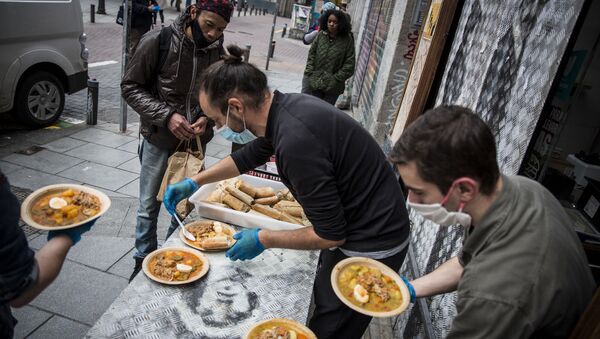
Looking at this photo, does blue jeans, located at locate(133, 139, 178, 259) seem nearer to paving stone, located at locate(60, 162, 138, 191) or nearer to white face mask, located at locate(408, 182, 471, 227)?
paving stone, located at locate(60, 162, 138, 191)

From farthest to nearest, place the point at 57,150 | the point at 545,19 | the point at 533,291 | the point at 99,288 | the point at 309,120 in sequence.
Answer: the point at 57,150 < the point at 99,288 < the point at 545,19 < the point at 309,120 < the point at 533,291

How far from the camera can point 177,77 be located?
9.96 ft

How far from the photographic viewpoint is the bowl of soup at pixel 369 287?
Answer: 1.89 m

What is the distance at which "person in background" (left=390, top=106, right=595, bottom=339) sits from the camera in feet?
4.25

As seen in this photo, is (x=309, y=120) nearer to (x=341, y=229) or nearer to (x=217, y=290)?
(x=341, y=229)

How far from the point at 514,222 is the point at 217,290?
161cm

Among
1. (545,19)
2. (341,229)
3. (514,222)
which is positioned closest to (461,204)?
(514,222)

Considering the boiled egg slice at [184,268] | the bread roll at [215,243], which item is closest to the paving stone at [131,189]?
the bread roll at [215,243]

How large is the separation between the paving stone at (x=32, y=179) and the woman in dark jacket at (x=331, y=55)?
13.7ft

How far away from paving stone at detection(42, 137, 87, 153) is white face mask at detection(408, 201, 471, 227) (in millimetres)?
5435

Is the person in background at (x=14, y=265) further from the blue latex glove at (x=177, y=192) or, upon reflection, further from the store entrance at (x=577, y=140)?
the store entrance at (x=577, y=140)

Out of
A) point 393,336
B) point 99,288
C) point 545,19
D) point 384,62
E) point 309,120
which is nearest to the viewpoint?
point 309,120

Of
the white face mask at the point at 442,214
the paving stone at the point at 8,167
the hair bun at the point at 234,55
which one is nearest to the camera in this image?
the white face mask at the point at 442,214

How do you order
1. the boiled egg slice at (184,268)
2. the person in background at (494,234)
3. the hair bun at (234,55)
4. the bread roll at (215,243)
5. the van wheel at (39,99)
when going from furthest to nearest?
the van wheel at (39,99), the bread roll at (215,243), the boiled egg slice at (184,268), the hair bun at (234,55), the person in background at (494,234)
